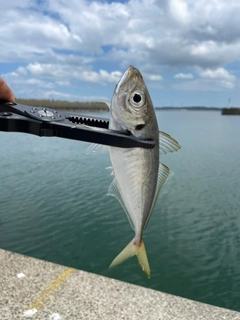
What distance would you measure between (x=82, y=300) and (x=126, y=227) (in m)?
4.01

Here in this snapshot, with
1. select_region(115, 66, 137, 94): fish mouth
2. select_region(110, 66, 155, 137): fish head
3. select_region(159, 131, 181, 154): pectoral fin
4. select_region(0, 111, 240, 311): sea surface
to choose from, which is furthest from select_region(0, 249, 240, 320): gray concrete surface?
select_region(115, 66, 137, 94): fish mouth

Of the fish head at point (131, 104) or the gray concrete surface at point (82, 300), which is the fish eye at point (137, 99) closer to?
the fish head at point (131, 104)

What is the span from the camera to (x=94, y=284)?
3.93 meters

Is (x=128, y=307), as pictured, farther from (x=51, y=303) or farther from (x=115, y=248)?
(x=115, y=248)

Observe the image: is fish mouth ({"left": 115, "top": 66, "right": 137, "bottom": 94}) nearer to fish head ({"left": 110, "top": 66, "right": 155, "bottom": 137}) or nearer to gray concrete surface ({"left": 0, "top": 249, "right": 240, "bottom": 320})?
fish head ({"left": 110, "top": 66, "right": 155, "bottom": 137})

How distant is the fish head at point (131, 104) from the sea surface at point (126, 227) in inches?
172

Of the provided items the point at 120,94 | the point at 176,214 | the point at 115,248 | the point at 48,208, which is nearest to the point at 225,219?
the point at 176,214

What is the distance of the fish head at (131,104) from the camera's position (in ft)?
5.13

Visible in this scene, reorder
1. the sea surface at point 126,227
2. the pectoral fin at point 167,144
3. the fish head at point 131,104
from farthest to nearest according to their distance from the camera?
the sea surface at point 126,227 → the pectoral fin at point 167,144 → the fish head at point 131,104

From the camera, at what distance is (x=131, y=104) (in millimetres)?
1562

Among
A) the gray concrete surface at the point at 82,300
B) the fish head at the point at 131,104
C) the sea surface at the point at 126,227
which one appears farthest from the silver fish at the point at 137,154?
the sea surface at the point at 126,227

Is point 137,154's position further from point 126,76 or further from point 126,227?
point 126,227

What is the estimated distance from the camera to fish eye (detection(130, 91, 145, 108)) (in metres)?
1.56

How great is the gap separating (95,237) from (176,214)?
2532mm
